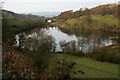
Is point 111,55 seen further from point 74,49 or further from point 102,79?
point 102,79

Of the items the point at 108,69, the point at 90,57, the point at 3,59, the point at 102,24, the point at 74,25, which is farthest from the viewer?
the point at 74,25

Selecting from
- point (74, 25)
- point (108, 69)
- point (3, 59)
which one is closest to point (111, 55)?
point (108, 69)

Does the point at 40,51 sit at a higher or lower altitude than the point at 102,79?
higher

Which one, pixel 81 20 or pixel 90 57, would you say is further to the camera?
pixel 81 20

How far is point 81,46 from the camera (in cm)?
2766

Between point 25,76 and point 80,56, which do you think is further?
point 80,56

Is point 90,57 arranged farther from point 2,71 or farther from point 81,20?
point 81,20

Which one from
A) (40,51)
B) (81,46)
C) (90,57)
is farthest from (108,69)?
(40,51)

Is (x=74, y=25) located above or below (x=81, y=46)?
above

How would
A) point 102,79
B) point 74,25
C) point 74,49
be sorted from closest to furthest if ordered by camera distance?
point 102,79
point 74,49
point 74,25

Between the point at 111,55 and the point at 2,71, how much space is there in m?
18.8

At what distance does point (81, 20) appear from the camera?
87375 millimetres

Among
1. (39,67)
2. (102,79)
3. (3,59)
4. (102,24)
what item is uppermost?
(102,24)

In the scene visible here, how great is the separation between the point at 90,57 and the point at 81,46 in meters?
2.61
